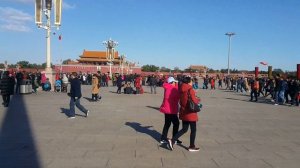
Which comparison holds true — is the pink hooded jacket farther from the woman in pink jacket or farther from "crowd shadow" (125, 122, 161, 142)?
"crowd shadow" (125, 122, 161, 142)

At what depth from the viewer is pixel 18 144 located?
23.7ft

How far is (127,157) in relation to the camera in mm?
6312

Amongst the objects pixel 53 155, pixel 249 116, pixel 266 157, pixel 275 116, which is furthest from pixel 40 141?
pixel 275 116

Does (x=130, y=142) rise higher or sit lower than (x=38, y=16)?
lower

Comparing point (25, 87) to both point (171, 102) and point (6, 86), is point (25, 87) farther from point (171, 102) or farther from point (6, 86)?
point (171, 102)

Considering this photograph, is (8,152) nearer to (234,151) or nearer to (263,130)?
(234,151)

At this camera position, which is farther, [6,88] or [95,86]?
[95,86]

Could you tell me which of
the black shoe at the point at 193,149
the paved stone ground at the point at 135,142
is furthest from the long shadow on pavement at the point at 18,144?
the black shoe at the point at 193,149

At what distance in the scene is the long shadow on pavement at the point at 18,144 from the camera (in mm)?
5848

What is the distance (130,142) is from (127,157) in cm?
137

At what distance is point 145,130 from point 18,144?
336 centimetres

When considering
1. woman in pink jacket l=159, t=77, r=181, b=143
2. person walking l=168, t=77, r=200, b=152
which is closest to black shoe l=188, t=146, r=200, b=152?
person walking l=168, t=77, r=200, b=152

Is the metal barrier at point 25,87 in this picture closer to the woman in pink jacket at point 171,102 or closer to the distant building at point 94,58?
the woman in pink jacket at point 171,102

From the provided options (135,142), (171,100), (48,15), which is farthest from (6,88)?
(48,15)
